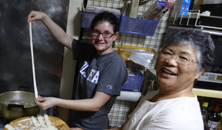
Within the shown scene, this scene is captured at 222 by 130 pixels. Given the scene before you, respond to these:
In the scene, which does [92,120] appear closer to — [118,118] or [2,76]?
[118,118]

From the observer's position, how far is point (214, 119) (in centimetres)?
135

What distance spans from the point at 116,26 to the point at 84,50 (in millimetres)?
284

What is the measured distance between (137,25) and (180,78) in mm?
712

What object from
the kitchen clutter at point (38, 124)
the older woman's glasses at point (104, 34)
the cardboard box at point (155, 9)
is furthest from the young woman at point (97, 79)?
the cardboard box at point (155, 9)

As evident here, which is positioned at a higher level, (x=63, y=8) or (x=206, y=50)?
(x=63, y=8)

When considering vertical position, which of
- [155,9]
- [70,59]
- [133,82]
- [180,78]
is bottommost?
[133,82]

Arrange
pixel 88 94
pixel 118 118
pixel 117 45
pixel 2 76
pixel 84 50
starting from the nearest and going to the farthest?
Result: pixel 88 94 < pixel 84 50 < pixel 117 45 < pixel 2 76 < pixel 118 118

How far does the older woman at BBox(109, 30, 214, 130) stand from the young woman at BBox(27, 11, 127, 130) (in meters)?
0.34

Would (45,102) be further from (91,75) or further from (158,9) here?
(158,9)

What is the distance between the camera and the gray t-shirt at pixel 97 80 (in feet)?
3.08

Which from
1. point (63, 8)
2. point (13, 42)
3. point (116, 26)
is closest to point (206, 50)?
point (116, 26)

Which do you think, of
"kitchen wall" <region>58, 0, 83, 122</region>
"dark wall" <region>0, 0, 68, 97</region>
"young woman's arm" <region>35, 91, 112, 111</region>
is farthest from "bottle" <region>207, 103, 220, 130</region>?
"dark wall" <region>0, 0, 68, 97</region>

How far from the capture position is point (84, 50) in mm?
1157

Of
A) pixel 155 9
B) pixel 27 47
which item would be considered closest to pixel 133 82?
pixel 155 9
